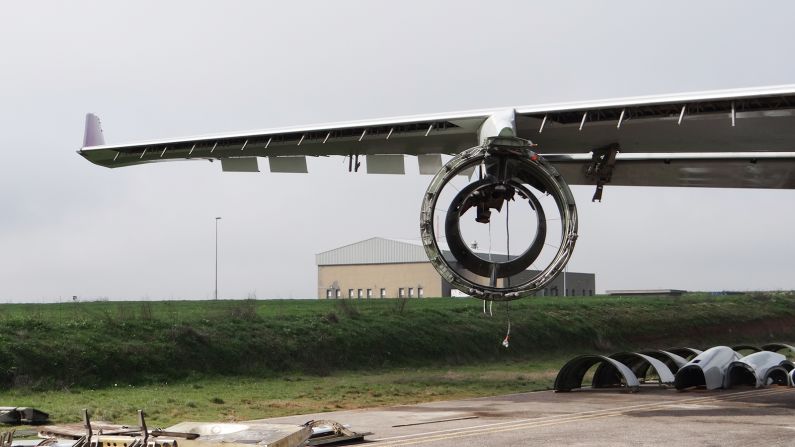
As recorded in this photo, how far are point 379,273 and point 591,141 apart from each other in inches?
2260

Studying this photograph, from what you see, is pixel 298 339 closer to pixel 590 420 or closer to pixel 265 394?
pixel 265 394

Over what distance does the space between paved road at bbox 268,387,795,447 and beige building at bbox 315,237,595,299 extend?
50.4m

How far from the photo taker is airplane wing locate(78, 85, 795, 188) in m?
20.8

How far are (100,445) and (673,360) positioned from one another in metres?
22.8

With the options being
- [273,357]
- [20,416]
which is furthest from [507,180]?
[273,357]

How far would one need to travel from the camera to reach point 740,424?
1927 cm

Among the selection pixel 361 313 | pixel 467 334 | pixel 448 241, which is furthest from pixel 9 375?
pixel 467 334

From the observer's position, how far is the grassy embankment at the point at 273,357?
26.2m

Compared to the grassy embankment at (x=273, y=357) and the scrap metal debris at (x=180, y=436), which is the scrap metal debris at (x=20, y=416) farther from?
the scrap metal debris at (x=180, y=436)

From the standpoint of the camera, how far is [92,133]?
27.3 m

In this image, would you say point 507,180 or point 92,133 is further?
point 92,133

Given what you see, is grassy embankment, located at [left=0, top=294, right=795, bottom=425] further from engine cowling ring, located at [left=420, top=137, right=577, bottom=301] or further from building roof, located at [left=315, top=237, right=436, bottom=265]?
building roof, located at [left=315, top=237, right=436, bottom=265]

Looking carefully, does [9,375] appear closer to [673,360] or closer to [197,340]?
[197,340]

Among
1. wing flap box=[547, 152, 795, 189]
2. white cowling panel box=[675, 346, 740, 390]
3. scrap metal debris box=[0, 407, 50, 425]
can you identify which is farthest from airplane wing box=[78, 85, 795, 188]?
scrap metal debris box=[0, 407, 50, 425]
